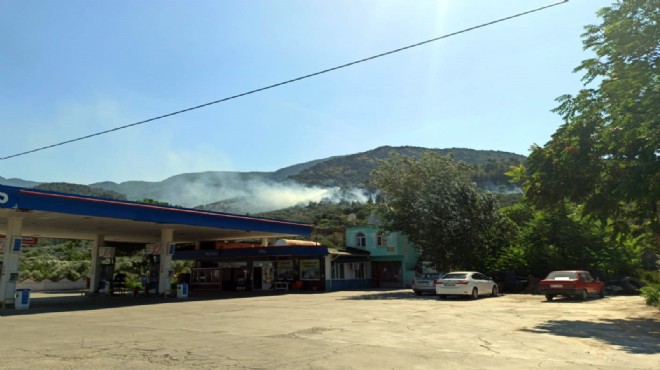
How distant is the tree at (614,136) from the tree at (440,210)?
1301 cm

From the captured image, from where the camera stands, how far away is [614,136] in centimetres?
1376

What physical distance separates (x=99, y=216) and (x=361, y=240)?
998 inches

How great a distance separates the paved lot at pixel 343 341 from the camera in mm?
8367

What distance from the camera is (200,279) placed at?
4522 cm

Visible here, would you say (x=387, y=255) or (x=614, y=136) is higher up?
(x=614, y=136)

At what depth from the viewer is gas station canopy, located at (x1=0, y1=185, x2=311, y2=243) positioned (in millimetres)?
21750

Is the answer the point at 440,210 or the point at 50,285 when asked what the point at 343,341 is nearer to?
the point at 440,210

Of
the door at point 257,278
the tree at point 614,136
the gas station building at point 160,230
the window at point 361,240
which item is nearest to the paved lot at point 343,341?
the tree at point 614,136

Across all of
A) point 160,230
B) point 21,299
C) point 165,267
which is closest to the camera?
point 21,299

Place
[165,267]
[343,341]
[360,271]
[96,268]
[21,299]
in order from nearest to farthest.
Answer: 1. [343,341]
2. [21,299]
3. [165,267]
4. [96,268]
5. [360,271]

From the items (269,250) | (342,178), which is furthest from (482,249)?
(342,178)

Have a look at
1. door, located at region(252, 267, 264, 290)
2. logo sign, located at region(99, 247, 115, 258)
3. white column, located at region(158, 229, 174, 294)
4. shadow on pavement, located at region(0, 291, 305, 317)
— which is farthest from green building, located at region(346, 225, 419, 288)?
logo sign, located at region(99, 247, 115, 258)

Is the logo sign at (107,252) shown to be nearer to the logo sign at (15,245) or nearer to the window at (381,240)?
the logo sign at (15,245)

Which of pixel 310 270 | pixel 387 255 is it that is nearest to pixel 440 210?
pixel 387 255
